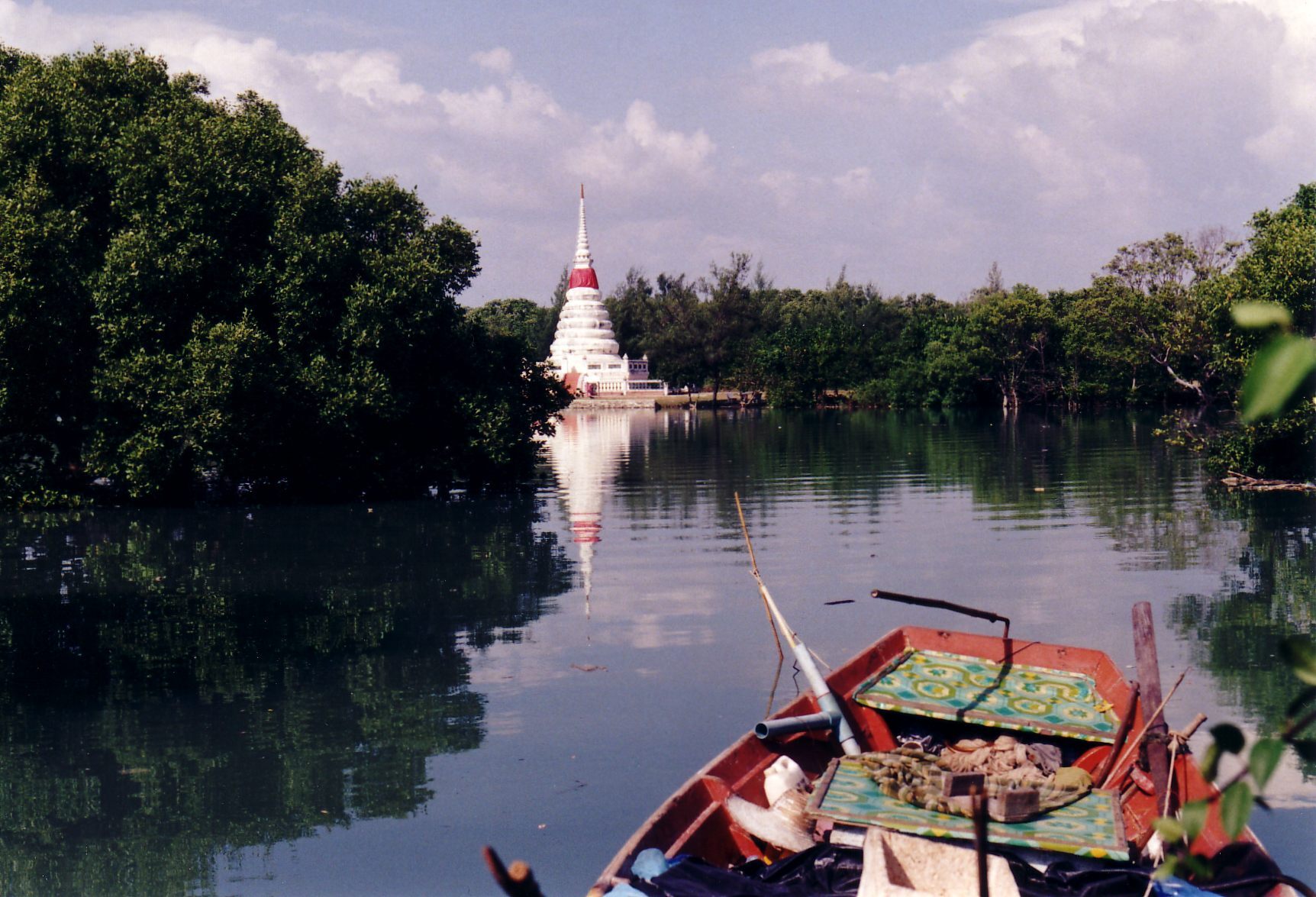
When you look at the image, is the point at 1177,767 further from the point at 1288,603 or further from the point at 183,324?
the point at 183,324

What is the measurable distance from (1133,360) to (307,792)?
47.2 metres

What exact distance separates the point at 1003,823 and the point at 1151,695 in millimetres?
1548

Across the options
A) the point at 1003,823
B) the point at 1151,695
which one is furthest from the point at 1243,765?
the point at 1151,695

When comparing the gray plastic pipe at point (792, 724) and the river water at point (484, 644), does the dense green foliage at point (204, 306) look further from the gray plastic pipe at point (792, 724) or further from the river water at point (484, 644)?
the gray plastic pipe at point (792, 724)

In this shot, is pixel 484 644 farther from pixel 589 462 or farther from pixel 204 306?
pixel 589 462

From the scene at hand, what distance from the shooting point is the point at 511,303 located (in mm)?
92938

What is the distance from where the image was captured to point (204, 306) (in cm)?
2241

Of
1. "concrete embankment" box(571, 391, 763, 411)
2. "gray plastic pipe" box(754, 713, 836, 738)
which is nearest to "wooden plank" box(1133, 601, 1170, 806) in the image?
"gray plastic pipe" box(754, 713, 836, 738)

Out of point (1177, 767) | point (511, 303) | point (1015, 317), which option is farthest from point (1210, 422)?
point (511, 303)

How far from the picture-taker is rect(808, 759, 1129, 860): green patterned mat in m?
5.58

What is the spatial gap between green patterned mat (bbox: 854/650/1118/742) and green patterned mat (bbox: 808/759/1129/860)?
46.7 inches

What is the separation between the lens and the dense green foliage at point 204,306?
21.1m

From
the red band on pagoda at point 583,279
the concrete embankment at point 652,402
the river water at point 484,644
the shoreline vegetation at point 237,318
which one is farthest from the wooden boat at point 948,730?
the red band on pagoda at point 583,279

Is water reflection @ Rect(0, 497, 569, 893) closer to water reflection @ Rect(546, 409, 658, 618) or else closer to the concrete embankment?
water reflection @ Rect(546, 409, 658, 618)
